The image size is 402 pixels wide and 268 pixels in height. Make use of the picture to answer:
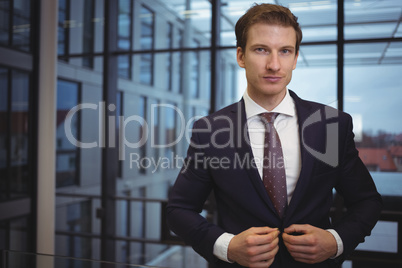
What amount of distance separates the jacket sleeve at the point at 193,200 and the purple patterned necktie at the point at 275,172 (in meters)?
0.17

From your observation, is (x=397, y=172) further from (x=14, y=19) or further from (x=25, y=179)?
(x=14, y=19)

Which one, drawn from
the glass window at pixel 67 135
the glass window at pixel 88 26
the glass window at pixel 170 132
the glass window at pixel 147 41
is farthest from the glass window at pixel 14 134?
the glass window at pixel 147 41

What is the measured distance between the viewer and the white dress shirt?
3.89 feet

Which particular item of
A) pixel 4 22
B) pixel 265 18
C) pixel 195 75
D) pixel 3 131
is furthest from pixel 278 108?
pixel 195 75

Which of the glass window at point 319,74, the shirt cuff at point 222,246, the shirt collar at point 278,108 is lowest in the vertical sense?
the shirt cuff at point 222,246

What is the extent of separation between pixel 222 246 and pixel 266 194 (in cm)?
19

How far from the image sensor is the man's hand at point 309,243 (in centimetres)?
104

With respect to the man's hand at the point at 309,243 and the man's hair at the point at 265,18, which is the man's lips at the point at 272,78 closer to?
the man's hair at the point at 265,18

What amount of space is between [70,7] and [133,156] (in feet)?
7.68

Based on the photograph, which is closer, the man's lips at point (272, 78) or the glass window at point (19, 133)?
the man's lips at point (272, 78)

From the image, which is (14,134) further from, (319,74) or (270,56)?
(270,56)

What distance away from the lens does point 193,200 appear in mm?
1200

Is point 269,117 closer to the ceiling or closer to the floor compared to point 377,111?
→ closer to the floor

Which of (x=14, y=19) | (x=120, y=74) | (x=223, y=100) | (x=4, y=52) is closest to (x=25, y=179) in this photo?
(x=4, y=52)
